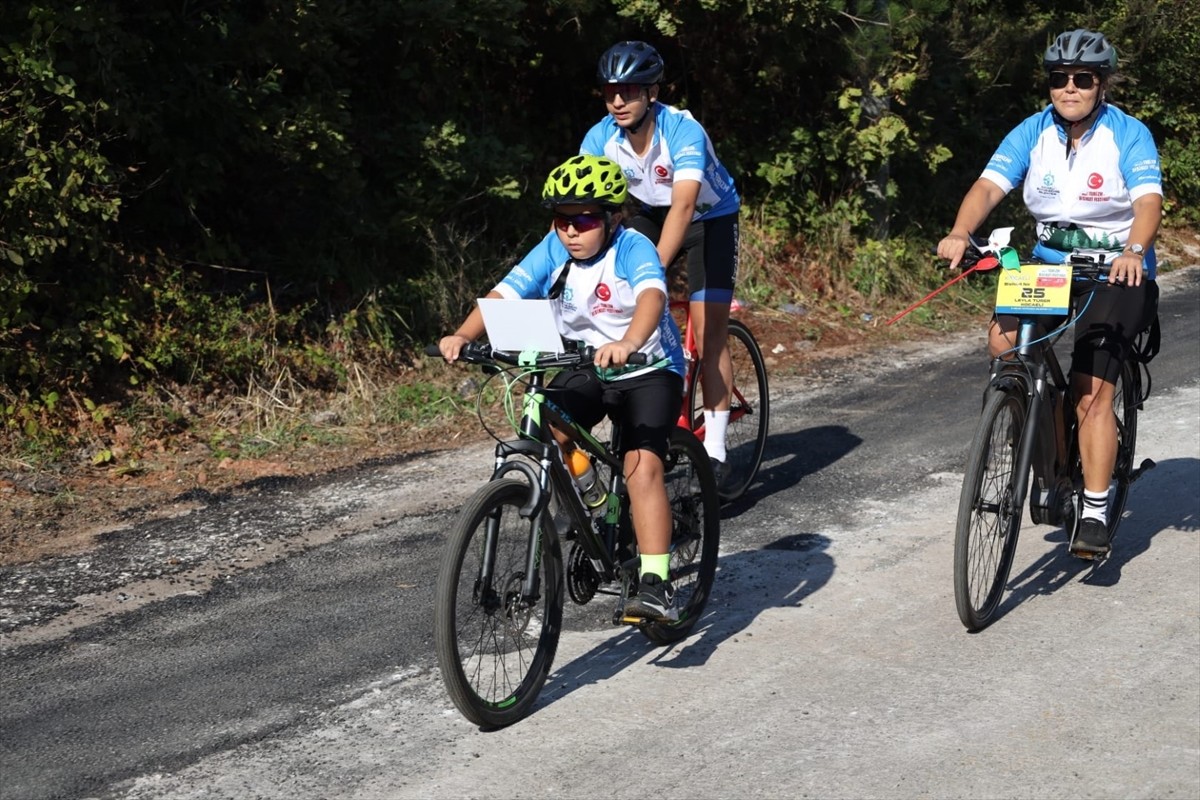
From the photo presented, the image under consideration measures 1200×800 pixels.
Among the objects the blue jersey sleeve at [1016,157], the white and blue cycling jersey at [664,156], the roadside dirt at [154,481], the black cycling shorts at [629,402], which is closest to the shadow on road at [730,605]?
the black cycling shorts at [629,402]

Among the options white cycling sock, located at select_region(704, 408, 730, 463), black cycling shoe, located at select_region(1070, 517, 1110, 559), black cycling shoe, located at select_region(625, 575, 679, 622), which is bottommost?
black cycling shoe, located at select_region(1070, 517, 1110, 559)

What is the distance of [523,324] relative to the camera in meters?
4.79

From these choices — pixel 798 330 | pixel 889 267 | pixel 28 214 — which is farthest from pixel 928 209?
pixel 28 214

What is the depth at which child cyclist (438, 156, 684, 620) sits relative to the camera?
5078mm

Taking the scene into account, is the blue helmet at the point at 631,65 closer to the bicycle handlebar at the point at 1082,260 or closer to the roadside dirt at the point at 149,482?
the bicycle handlebar at the point at 1082,260

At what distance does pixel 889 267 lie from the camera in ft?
43.2

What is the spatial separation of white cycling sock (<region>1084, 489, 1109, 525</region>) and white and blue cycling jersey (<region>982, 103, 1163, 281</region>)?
37.0 inches

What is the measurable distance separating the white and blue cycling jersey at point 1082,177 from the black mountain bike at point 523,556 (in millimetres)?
1938

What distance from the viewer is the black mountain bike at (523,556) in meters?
4.56

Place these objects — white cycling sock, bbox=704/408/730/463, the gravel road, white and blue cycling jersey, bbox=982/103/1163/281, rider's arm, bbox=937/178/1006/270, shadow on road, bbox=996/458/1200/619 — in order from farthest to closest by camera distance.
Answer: white cycling sock, bbox=704/408/730/463, shadow on road, bbox=996/458/1200/619, white and blue cycling jersey, bbox=982/103/1163/281, rider's arm, bbox=937/178/1006/270, the gravel road

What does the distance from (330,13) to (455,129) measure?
59.5 inches

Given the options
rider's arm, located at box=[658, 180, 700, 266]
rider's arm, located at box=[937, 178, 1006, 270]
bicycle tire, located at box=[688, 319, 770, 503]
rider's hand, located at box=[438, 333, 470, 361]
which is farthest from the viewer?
bicycle tire, located at box=[688, 319, 770, 503]

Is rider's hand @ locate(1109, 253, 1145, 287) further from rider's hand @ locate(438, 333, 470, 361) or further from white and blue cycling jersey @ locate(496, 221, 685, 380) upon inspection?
rider's hand @ locate(438, 333, 470, 361)

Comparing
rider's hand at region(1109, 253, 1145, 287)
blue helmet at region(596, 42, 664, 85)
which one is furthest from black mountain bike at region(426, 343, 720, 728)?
blue helmet at region(596, 42, 664, 85)
